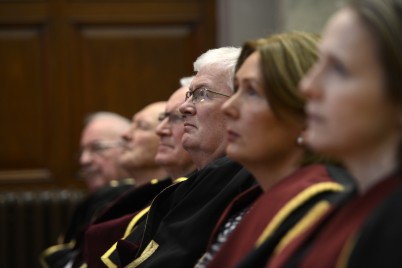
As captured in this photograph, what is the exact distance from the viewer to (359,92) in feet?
7.00

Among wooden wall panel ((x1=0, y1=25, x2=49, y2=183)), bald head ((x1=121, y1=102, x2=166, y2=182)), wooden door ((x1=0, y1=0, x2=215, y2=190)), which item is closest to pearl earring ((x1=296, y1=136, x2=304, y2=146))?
bald head ((x1=121, y1=102, x2=166, y2=182))

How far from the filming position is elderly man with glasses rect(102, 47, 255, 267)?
149 inches

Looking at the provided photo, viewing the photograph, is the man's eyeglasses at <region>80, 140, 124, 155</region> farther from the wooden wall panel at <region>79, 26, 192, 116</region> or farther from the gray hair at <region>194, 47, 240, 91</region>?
the gray hair at <region>194, 47, 240, 91</region>

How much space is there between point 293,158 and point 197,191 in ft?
3.53

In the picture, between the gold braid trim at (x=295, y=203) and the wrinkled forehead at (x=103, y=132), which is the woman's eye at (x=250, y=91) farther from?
the wrinkled forehead at (x=103, y=132)

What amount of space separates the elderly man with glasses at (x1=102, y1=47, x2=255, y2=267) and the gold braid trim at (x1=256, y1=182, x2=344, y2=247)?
0.83 meters

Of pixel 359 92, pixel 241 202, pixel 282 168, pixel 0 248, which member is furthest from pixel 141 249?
pixel 0 248

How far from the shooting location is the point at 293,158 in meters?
3.00

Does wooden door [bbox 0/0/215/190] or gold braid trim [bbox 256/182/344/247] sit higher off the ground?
gold braid trim [bbox 256/182/344/247]

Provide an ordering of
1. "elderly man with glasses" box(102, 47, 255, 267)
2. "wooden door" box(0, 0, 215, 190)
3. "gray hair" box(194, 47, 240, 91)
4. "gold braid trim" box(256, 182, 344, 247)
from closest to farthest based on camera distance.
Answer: "gold braid trim" box(256, 182, 344, 247)
"elderly man with glasses" box(102, 47, 255, 267)
"gray hair" box(194, 47, 240, 91)
"wooden door" box(0, 0, 215, 190)

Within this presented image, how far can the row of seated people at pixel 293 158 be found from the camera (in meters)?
2.14

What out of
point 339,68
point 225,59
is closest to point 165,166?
point 225,59

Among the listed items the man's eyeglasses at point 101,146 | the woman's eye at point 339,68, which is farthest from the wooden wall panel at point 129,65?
the woman's eye at point 339,68

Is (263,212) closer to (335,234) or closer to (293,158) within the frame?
(293,158)
